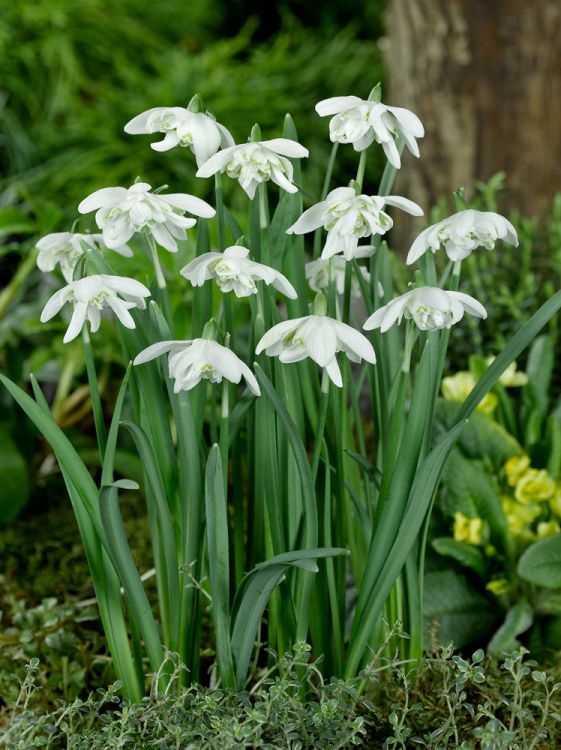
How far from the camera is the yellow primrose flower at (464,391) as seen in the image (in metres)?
1.50

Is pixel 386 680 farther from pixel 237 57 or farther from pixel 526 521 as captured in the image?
pixel 237 57

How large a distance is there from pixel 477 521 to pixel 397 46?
69.0 inches

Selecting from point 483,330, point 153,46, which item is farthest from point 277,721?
point 153,46

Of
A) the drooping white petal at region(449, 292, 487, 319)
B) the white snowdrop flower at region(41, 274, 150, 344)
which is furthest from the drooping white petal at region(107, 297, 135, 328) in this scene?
the drooping white petal at region(449, 292, 487, 319)

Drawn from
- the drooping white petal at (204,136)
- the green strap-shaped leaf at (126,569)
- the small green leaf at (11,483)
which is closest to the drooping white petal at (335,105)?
the drooping white petal at (204,136)

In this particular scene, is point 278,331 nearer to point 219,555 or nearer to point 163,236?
point 163,236

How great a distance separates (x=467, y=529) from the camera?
137cm

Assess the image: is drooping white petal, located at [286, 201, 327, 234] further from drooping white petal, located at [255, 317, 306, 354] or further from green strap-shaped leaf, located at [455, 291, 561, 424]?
green strap-shaped leaf, located at [455, 291, 561, 424]

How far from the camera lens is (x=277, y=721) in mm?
943

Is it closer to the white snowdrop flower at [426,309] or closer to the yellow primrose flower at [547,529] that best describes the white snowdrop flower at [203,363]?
the white snowdrop flower at [426,309]

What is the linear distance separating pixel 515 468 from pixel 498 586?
19 centimetres

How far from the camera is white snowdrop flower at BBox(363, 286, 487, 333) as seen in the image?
0.87m

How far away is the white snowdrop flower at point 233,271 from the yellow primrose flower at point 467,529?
0.62 metres

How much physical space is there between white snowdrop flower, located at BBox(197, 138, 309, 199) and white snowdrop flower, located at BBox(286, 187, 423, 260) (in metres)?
0.04
